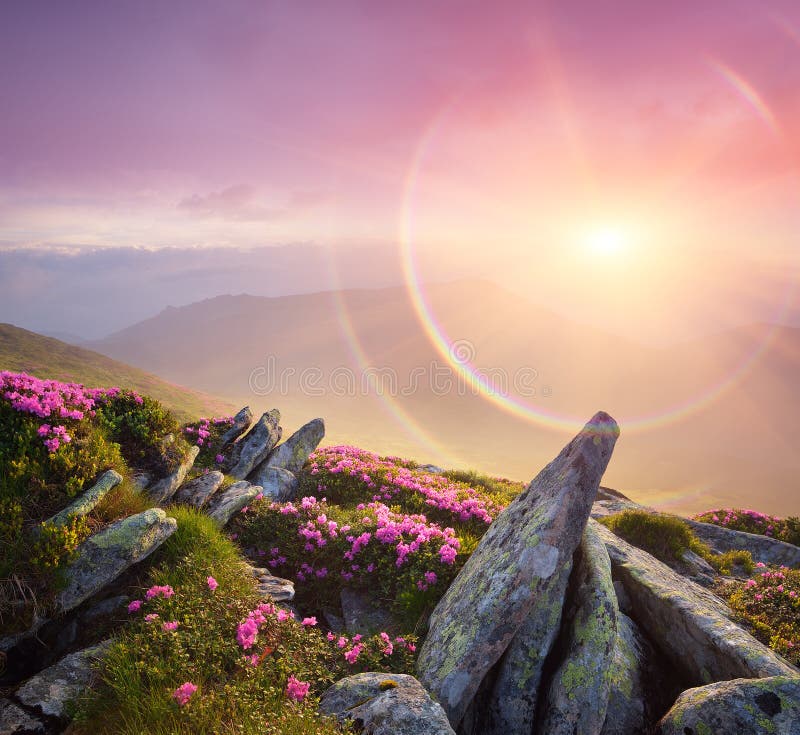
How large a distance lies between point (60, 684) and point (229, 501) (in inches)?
216

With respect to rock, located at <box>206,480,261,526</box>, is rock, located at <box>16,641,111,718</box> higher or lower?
lower

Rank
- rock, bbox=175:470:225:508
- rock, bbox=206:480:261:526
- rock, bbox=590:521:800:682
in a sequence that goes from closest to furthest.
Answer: rock, bbox=590:521:800:682
rock, bbox=206:480:261:526
rock, bbox=175:470:225:508

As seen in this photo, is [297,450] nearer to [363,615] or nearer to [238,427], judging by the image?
[238,427]

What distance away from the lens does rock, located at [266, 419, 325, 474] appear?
1694 centimetres

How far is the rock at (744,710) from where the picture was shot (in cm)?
543

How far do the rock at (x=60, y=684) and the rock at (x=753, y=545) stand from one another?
67.4 feet

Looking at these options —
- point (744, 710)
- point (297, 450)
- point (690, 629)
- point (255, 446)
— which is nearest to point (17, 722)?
point (744, 710)

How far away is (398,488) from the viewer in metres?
15.8

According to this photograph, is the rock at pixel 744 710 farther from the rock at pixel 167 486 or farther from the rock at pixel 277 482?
the rock at pixel 277 482

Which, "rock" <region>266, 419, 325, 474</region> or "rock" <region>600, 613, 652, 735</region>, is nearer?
"rock" <region>600, 613, 652, 735</region>

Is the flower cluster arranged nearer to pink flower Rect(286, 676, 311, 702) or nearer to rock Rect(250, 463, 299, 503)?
rock Rect(250, 463, 299, 503)

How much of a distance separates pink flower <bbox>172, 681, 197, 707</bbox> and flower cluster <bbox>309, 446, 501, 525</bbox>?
361 inches

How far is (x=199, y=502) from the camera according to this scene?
11.2 m

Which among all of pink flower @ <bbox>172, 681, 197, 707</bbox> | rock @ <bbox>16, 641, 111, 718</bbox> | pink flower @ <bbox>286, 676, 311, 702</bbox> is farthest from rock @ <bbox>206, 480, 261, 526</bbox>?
pink flower @ <bbox>172, 681, 197, 707</bbox>
